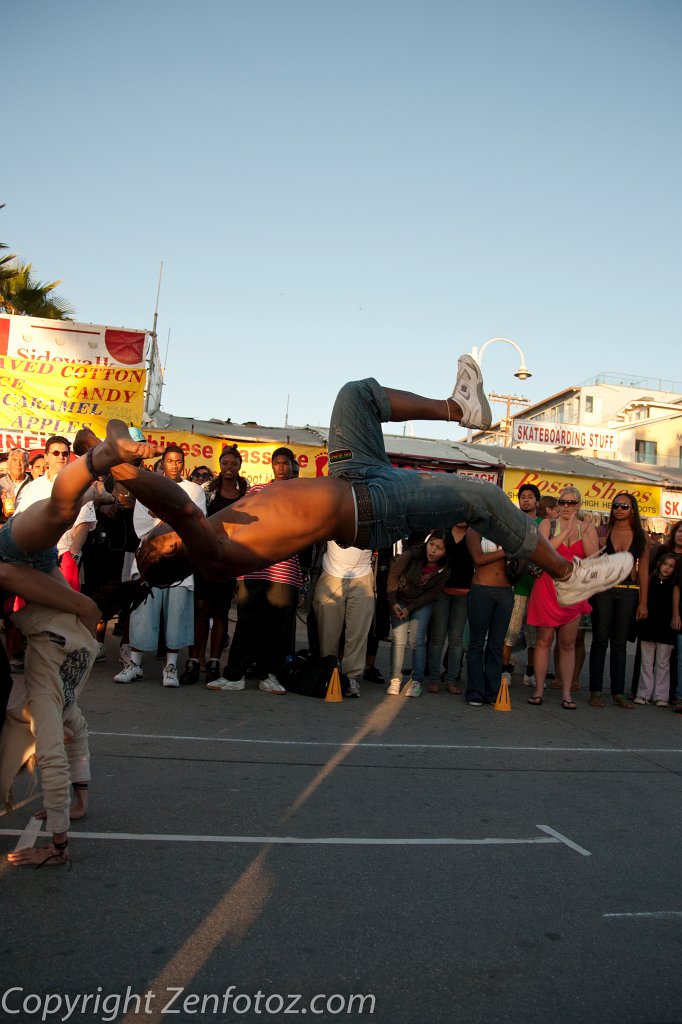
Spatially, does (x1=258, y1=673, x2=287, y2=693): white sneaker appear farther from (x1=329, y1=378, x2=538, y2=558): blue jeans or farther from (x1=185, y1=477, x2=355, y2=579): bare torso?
(x1=185, y1=477, x2=355, y2=579): bare torso

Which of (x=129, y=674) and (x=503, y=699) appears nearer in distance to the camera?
(x=129, y=674)

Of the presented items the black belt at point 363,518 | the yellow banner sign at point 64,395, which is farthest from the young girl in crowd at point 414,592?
the yellow banner sign at point 64,395

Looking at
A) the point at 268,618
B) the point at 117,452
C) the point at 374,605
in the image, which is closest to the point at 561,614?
the point at 374,605

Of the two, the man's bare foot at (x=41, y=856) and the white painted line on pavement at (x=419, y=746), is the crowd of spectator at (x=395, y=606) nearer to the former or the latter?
the white painted line on pavement at (x=419, y=746)

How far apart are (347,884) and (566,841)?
1503 mm

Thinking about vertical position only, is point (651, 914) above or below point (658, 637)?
below

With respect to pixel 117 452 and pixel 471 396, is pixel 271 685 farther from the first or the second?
pixel 117 452

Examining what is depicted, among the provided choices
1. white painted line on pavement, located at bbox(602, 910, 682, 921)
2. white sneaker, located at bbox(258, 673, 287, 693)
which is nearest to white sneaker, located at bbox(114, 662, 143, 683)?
white sneaker, located at bbox(258, 673, 287, 693)

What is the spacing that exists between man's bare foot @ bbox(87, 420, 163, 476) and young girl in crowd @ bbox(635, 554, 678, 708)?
24.7 feet

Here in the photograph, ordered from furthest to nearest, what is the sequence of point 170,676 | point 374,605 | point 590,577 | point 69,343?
point 69,343, point 374,605, point 170,676, point 590,577

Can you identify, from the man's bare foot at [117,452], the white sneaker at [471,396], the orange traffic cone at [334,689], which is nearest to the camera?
the man's bare foot at [117,452]

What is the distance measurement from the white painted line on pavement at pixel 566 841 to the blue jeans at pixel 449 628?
13.5ft

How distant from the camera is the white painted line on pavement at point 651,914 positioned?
3715 millimetres

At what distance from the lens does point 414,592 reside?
8750mm
